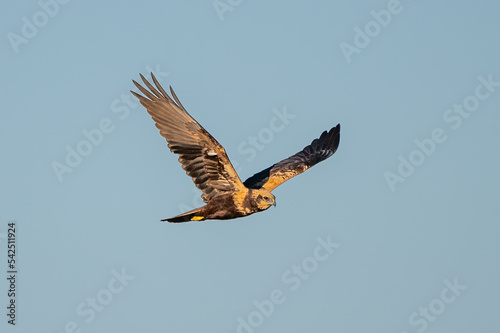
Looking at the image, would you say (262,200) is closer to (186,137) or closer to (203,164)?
(203,164)

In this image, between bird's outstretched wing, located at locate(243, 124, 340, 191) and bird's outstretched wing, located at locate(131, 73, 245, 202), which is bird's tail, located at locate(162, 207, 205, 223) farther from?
bird's outstretched wing, located at locate(243, 124, 340, 191)

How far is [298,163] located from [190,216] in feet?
15.3

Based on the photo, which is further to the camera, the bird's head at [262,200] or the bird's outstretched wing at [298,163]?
the bird's outstretched wing at [298,163]

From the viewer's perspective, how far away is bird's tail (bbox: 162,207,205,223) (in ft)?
60.5

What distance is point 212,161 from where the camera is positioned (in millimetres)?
18078

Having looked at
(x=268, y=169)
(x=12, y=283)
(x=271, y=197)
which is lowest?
(x=271, y=197)

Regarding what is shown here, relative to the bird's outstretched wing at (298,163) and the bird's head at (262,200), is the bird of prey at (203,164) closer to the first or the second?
the bird's head at (262,200)

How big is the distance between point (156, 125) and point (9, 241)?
6502 millimetres

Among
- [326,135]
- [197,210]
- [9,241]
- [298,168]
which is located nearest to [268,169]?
[298,168]

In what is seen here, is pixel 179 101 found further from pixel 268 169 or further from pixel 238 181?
pixel 268 169

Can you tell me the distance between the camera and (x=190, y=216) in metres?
18.5

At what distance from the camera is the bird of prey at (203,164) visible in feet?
58.6

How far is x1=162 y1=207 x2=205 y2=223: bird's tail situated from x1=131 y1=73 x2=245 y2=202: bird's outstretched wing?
77 cm

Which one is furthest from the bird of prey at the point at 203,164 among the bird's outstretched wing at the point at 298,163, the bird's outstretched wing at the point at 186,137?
the bird's outstretched wing at the point at 298,163
